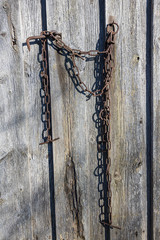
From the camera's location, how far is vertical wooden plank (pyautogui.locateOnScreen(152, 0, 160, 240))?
1196mm

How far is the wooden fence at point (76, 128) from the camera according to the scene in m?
1.20

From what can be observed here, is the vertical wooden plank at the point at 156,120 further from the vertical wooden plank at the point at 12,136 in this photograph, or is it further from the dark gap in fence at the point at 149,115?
the vertical wooden plank at the point at 12,136

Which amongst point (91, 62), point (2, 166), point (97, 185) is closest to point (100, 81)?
point (91, 62)

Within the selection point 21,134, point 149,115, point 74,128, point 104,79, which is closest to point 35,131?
point 21,134

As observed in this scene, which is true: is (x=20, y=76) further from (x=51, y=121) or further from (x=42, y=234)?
(x=42, y=234)

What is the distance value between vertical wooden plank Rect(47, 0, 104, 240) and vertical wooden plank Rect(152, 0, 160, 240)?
0.31 metres

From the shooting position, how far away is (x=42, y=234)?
1.29 m

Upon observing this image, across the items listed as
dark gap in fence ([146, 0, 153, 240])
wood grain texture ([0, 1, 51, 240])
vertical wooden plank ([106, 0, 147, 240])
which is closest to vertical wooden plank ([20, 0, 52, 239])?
wood grain texture ([0, 1, 51, 240])

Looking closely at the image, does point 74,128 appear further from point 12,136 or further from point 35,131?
point 12,136

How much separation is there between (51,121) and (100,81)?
349 mm

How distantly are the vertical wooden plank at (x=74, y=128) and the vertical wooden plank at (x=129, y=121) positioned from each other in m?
0.11

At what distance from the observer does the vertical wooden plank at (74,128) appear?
1195 mm

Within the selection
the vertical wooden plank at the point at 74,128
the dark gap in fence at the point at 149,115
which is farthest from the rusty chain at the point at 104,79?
the dark gap in fence at the point at 149,115

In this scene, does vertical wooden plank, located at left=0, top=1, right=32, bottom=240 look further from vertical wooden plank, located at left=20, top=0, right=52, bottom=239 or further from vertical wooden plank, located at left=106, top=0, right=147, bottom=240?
vertical wooden plank, located at left=106, top=0, right=147, bottom=240
